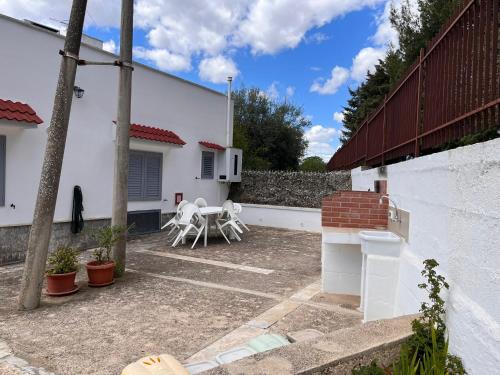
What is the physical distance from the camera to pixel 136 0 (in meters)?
6.05

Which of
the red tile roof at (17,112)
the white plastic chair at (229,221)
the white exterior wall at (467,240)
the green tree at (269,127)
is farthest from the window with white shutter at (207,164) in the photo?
the green tree at (269,127)

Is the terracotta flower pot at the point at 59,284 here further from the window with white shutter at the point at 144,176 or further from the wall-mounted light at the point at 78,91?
the window with white shutter at the point at 144,176

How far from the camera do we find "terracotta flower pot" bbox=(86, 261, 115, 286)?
17.6 feet

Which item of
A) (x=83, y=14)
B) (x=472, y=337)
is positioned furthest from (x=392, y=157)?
(x=83, y=14)

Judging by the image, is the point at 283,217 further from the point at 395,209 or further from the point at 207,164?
the point at 395,209

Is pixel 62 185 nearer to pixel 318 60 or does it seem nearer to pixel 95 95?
pixel 95 95

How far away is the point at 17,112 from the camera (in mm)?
6637

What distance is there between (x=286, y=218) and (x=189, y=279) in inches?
285

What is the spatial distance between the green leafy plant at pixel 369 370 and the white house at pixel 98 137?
684 centimetres

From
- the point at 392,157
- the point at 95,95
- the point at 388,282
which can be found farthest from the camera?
the point at 95,95

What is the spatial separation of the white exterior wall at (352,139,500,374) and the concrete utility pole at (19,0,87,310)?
424cm

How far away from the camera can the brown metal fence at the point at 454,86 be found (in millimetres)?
2203

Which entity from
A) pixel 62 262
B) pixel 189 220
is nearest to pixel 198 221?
pixel 189 220

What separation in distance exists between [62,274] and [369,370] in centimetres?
435
